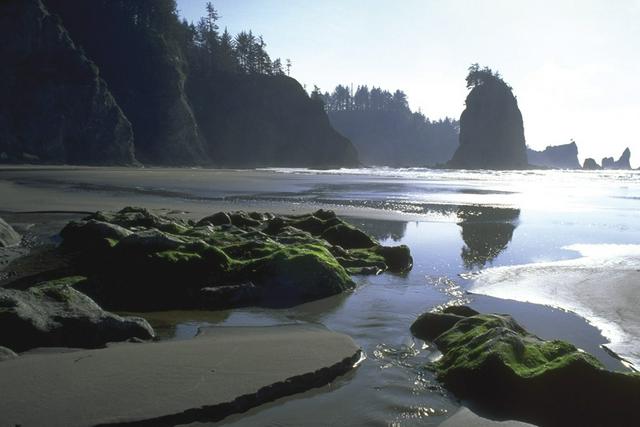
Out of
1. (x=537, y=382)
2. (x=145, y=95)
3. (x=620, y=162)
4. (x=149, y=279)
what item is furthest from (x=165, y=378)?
(x=620, y=162)

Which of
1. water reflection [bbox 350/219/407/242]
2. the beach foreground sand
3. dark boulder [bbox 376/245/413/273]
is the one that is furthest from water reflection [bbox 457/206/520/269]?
the beach foreground sand

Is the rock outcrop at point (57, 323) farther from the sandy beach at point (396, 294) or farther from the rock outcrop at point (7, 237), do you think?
the rock outcrop at point (7, 237)

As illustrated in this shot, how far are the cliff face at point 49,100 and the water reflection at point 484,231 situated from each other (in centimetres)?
5302

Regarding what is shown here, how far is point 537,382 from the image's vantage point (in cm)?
534

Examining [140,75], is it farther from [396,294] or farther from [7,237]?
[396,294]

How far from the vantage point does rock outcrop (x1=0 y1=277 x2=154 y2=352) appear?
6.06 metres

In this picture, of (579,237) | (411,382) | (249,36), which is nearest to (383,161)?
(249,36)

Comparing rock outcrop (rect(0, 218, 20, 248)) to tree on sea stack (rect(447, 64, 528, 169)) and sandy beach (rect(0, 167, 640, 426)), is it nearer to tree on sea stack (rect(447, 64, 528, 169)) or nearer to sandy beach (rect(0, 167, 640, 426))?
sandy beach (rect(0, 167, 640, 426))

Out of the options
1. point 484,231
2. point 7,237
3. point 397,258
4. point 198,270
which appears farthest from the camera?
point 484,231

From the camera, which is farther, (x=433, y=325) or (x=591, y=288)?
(x=591, y=288)

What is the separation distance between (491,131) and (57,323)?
5462 inches

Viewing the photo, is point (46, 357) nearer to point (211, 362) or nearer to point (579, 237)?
point (211, 362)

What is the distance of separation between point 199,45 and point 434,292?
12028 centimetres

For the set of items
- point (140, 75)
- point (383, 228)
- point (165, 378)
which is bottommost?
point (383, 228)
